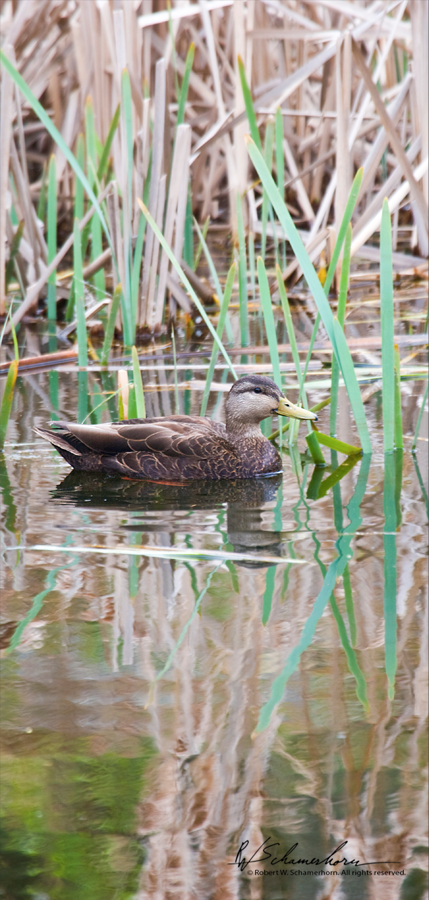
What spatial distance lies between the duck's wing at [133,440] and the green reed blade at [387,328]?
77 centimetres

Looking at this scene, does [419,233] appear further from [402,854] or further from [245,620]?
[402,854]

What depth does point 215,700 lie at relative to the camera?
2273 millimetres

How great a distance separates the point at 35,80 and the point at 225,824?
7.05 metres

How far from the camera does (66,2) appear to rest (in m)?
7.29

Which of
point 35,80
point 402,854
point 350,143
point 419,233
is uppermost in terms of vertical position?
point 35,80

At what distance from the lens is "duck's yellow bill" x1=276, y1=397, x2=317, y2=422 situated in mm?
4270

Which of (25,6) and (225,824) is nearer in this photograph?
(225,824)

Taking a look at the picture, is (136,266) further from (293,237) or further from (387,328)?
(387,328)

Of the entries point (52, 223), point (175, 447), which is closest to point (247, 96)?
point (175, 447)

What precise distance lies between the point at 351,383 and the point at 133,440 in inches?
38.7

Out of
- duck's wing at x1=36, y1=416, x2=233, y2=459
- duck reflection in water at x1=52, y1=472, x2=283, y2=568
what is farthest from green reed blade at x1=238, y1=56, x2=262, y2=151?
duck reflection in water at x1=52, y1=472, x2=283, y2=568

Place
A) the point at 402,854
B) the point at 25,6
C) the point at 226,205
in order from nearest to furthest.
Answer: the point at 402,854 < the point at 25,6 < the point at 226,205

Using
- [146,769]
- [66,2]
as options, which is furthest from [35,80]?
[146,769]

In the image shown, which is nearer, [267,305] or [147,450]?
[267,305]
